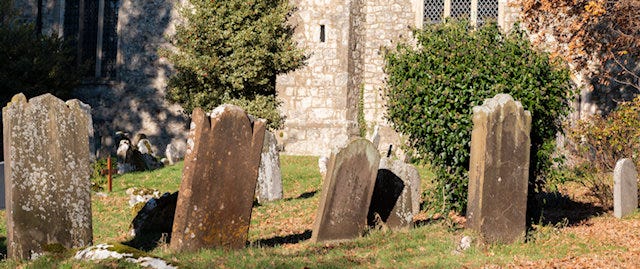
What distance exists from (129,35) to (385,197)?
1714 centimetres

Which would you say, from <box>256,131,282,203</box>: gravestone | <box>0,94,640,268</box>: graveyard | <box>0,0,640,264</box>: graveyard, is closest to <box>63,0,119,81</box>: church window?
<box>0,0,640,264</box>: graveyard

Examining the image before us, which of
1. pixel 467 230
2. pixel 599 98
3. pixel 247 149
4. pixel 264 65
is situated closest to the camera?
pixel 247 149

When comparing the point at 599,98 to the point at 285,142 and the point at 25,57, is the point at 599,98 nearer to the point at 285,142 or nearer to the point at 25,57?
the point at 285,142

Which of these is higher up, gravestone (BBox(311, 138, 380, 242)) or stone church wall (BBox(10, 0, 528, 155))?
stone church wall (BBox(10, 0, 528, 155))

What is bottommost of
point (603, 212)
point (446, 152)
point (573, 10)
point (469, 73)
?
point (603, 212)

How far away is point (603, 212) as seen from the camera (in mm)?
13148

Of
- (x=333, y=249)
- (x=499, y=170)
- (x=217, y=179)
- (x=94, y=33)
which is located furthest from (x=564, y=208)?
(x=94, y=33)

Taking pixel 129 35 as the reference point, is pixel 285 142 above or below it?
below

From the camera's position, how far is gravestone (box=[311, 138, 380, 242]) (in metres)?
10.0

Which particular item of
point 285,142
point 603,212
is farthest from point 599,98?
point 603,212

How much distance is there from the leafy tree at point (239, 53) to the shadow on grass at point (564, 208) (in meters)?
11.0

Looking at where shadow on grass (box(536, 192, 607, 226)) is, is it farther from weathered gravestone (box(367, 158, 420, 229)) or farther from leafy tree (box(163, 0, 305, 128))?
leafy tree (box(163, 0, 305, 128))

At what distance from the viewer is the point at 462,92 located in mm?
10797

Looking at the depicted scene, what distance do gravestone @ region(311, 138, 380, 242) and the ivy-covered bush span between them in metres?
1.12
